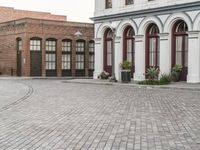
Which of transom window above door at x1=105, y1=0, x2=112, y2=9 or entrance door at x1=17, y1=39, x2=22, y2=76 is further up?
transom window above door at x1=105, y1=0, x2=112, y2=9

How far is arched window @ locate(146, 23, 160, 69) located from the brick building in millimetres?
10095

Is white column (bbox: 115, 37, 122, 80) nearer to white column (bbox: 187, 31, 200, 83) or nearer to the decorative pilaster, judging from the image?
the decorative pilaster

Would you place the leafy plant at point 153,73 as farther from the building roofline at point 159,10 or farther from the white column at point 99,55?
the white column at point 99,55

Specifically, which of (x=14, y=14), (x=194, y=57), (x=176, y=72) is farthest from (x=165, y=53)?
(x=14, y=14)

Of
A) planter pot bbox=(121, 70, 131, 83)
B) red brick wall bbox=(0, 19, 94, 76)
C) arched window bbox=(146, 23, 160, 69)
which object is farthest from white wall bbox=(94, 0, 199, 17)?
red brick wall bbox=(0, 19, 94, 76)

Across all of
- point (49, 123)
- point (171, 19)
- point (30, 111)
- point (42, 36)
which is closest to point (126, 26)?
point (171, 19)

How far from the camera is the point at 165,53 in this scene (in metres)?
27.8

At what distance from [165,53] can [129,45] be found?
426 cm

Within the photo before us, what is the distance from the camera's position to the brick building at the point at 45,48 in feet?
131

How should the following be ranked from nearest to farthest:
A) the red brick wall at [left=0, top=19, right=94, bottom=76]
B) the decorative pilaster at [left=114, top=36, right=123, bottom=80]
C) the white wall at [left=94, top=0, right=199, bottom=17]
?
the white wall at [left=94, top=0, right=199, bottom=17] < the decorative pilaster at [left=114, top=36, right=123, bottom=80] < the red brick wall at [left=0, top=19, right=94, bottom=76]

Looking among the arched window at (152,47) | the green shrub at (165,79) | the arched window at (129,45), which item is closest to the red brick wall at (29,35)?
the arched window at (129,45)

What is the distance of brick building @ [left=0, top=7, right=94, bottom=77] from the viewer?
3988 cm

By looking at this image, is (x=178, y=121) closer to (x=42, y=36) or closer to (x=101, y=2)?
(x=101, y=2)

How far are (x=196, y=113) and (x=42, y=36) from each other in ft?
98.0
